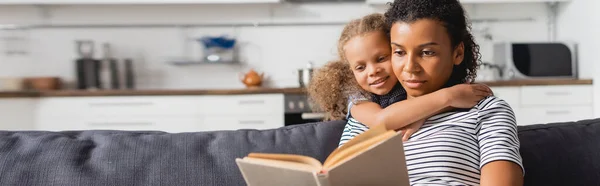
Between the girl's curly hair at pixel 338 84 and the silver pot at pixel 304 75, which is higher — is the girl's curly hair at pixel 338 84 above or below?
above

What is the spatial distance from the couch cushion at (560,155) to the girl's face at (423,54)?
27cm

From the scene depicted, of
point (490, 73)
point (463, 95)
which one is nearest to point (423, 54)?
point (463, 95)

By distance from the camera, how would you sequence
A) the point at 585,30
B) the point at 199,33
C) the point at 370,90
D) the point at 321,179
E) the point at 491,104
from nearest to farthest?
1. the point at 321,179
2. the point at 491,104
3. the point at 370,90
4. the point at 585,30
5. the point at 199,33

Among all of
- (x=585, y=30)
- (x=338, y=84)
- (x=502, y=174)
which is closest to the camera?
(x=502, y=174)

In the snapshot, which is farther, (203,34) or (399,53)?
(203,34)

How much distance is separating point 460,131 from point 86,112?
3068 mm

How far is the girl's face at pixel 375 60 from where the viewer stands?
1323mm

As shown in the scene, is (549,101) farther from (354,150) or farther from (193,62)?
(354,150)

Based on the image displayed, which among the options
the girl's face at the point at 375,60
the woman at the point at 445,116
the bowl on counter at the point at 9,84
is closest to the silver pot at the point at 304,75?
the bowl on counter at the point at 9,84

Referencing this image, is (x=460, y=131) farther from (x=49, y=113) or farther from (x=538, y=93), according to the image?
(x=49, y=113)

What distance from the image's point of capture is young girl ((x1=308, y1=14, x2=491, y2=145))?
3.80ft

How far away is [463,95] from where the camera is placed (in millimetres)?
1152

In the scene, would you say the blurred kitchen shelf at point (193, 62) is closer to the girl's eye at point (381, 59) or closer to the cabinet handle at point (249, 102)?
the cabinet handle at point (249, 102)

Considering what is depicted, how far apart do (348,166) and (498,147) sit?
0.33 meters
